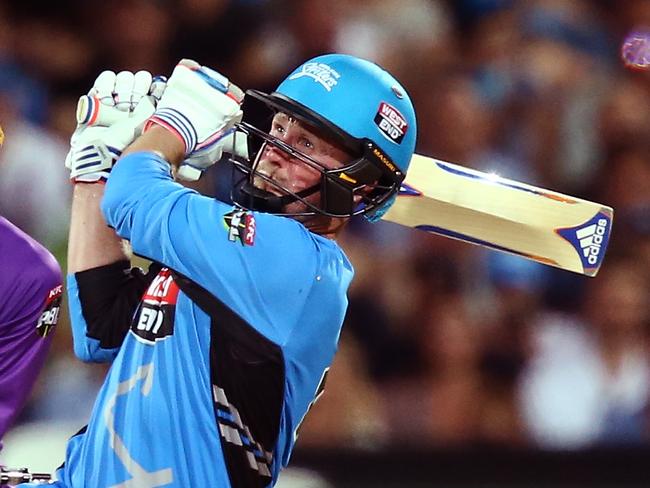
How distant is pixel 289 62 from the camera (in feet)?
19.1

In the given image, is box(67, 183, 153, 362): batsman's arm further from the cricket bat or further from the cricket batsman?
the cricket bat

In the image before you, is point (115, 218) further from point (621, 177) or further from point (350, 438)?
point (621, 177)

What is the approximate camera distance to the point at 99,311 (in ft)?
9.34

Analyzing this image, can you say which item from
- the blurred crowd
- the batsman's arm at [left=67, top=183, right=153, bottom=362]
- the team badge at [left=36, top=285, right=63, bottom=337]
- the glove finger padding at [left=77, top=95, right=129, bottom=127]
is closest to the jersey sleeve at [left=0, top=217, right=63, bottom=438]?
the team badge at [left=36, top=285, right=63, bottom=337]

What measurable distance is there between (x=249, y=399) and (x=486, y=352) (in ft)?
10.0

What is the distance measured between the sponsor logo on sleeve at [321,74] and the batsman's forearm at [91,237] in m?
0.55

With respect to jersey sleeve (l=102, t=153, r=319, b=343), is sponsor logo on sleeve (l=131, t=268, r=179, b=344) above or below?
below

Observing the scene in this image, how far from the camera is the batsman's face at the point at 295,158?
2.72 meters

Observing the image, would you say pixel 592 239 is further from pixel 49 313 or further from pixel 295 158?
pixel 49 313

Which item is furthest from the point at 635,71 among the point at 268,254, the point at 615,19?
the point at 268,254

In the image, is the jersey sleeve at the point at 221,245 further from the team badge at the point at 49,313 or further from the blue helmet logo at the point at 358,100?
the team badge at the point at 49,313

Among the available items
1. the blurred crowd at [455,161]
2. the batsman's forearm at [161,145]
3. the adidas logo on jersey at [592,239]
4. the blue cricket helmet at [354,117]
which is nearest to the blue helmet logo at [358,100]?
the blue cricket helmet at [354,117]

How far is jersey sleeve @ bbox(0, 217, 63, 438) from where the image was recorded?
3039 millimetres

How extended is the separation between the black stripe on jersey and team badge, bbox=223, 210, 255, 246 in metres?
0.15
